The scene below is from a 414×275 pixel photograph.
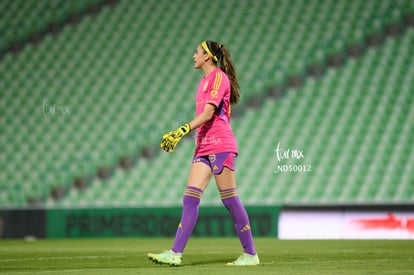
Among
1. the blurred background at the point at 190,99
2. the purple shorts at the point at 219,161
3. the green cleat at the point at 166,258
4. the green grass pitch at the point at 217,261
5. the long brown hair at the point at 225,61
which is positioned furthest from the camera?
the blurred background at the point at 190,99

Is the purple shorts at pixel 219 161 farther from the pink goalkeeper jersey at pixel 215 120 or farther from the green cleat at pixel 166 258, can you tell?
the green cleat at pixel 166 258

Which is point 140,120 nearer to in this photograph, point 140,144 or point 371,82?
point 140,144

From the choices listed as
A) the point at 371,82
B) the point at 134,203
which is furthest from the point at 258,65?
the point at 134,203

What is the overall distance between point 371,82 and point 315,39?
4.86 feet

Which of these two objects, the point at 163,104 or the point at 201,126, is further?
the point at 163,104

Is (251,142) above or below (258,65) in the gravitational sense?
below

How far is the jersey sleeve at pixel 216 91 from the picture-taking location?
5.90 m

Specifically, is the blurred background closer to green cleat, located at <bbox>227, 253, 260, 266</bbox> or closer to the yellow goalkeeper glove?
green cleat, located at <bbox>227, 253, 260, 266</bbox>

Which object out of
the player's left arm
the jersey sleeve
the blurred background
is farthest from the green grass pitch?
the blurred background

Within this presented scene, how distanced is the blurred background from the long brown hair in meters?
5.64

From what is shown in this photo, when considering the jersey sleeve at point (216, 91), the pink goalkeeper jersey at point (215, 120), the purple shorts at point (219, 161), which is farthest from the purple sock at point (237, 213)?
the jersey sleeve at point (216, 91)

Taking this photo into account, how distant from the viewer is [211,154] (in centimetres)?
591

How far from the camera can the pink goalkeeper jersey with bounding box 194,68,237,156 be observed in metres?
5.92

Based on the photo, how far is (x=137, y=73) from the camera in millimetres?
15703
